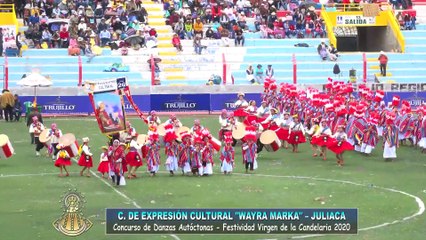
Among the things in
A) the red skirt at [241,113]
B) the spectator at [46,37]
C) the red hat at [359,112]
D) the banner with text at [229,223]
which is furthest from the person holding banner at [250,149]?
the spectator at [46,37]

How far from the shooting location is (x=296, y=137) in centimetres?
3988

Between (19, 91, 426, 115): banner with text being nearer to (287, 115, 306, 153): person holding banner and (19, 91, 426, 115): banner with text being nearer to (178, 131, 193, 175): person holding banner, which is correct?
(287, 115, 306, 153): person holding banner

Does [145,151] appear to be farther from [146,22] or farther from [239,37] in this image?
[146,22]

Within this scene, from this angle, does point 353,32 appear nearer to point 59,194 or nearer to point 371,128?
point 371,128

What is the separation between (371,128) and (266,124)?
11.8 feet

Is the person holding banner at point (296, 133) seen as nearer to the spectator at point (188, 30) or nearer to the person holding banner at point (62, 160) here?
the person holding banner at point (62, 160)

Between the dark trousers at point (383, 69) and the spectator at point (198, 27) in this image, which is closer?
the dark trousers at point (383, 69)

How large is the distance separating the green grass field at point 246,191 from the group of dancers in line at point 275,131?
0.45 meters

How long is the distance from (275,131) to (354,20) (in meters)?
23.2

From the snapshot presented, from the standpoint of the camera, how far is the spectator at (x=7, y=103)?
4866 cm

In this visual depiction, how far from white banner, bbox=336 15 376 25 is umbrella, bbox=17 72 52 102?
17.9 m

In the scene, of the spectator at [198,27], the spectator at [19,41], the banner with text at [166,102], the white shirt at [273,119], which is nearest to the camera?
the white shirt at [273,119]

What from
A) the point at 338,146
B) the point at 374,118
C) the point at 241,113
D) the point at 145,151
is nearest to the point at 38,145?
the point at 145,151

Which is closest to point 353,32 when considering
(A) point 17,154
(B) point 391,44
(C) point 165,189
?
(B) point 391,44
